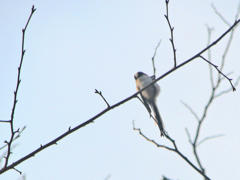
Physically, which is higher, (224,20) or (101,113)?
(224,20)

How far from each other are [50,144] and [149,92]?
470cm

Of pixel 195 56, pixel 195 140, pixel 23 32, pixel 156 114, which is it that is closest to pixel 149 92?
pixel 156 114

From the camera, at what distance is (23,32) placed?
6.03ft

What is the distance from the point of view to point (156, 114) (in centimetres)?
581

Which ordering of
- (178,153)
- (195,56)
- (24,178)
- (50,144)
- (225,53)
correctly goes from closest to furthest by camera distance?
(50,144) < (195,56) < (178,153) < (24,178) < (225,53)

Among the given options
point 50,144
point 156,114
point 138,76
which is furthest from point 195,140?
point 138,76

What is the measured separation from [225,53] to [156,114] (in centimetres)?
301

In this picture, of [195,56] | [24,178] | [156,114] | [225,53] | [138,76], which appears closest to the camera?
[195,56]

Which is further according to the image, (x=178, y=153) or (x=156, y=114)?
(x=156, y=114)

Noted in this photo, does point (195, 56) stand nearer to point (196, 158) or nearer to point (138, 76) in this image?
point (196, 158)

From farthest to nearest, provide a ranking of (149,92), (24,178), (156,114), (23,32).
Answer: (149,92) → (156,114) → (24,178) → (23,32)

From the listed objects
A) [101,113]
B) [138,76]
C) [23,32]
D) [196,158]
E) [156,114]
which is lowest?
[196,158]

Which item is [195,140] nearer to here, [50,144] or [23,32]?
[50,144]

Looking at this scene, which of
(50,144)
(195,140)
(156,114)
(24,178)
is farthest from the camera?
(156,114)
